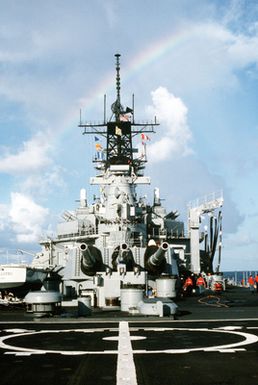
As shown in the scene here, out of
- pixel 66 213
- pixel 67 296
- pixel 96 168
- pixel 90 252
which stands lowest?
pixel 67 296

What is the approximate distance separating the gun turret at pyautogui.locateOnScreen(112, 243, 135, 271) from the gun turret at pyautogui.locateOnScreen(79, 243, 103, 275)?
0.69 m

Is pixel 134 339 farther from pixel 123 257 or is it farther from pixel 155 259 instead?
pixel 155 259

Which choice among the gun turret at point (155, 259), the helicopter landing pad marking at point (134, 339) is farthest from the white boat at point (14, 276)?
the helicopter landing pad marking at point (134, 339)

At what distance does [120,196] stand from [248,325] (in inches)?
564

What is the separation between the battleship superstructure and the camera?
21.6m

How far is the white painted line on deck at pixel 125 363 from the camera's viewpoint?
5289mm

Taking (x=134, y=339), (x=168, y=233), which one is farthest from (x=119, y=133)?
(x=134, y=339)

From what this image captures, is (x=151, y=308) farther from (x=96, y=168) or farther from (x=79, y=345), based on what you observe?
(x=96, y=168)

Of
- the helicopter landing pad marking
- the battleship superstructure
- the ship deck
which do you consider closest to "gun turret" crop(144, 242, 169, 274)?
the battleship superstructure

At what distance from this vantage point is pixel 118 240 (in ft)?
80.6

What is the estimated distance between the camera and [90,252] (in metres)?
22.8

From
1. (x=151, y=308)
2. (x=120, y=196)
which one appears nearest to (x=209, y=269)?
(x=120, y=196)

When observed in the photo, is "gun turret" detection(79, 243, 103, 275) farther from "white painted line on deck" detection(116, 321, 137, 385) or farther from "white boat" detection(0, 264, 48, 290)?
"white painted line on deck" detection(116, 321, 137, 385)

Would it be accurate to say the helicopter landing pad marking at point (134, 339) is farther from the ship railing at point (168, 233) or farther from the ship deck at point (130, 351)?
the ship railing at point (168, 233)
